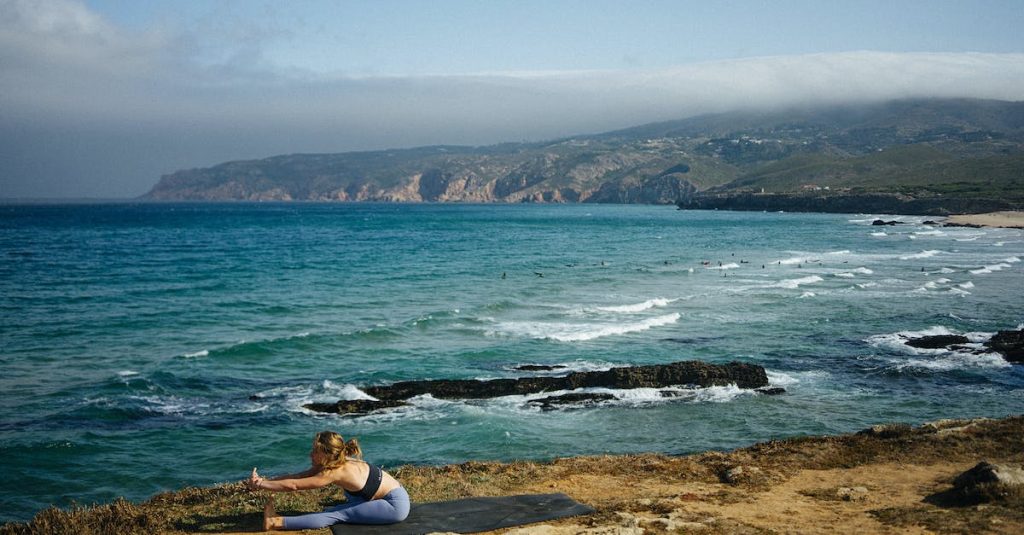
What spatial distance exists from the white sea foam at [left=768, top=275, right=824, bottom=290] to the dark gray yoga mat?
3493cm

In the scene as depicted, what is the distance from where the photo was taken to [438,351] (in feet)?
85.7

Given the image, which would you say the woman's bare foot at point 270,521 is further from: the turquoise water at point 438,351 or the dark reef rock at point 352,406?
the dark reef rock at point 352,406

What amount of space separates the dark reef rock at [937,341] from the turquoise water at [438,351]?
0.73 metres

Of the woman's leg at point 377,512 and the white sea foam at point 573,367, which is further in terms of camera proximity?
the white sea foam at point 573,367

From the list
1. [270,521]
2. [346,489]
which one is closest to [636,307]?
[346,489]

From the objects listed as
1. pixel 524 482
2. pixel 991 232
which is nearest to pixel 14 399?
pixel 524 482

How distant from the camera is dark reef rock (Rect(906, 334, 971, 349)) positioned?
25594 millimetres

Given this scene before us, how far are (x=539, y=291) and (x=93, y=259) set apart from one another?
38.5 metres

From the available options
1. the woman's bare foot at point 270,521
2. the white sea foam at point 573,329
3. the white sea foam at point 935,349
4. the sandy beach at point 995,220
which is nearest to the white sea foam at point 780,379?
the white sea foam at point 935,349

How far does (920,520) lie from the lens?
28.6 feet

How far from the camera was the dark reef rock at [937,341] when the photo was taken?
25.6 metres

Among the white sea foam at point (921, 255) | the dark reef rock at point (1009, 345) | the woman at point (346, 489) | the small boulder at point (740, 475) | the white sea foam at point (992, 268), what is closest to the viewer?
the woman at point (346, 489)

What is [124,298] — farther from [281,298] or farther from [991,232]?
[991,232]

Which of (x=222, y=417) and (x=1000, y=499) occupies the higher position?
(x=1000, y=499)
